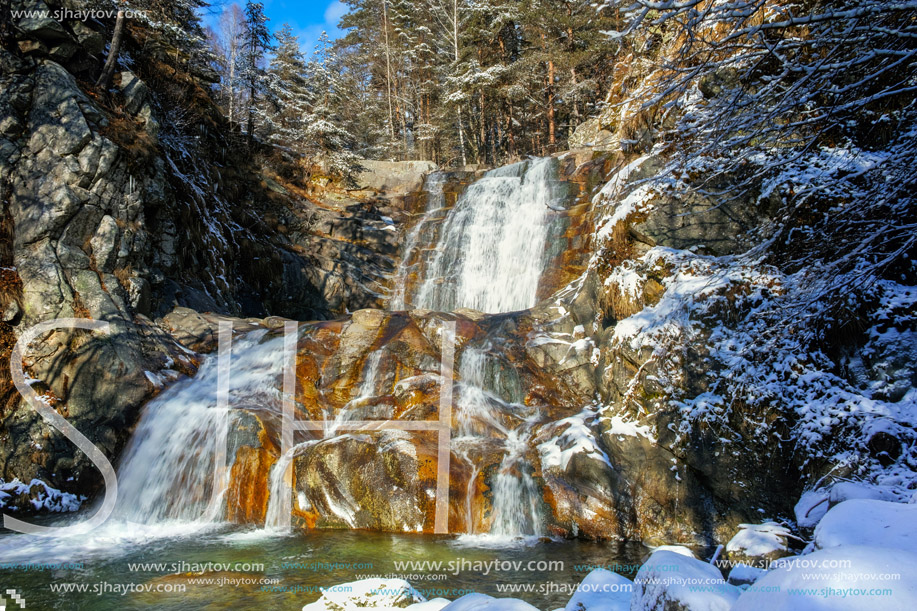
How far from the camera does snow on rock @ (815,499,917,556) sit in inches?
86.9

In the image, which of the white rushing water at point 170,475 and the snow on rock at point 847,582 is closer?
the snow on rock at point 847,582

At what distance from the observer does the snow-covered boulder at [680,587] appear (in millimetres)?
2672

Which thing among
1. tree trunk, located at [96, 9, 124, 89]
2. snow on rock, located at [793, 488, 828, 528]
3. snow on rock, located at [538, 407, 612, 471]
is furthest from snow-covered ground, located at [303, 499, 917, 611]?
tree trunk, located at [96, 9, 124, 89]

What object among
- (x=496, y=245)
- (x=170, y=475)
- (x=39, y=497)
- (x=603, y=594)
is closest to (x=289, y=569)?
(x=170, y=475)

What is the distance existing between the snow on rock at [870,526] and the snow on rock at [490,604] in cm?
167

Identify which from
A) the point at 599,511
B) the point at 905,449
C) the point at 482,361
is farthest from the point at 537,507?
the point at 905,449

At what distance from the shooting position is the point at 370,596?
4.25m

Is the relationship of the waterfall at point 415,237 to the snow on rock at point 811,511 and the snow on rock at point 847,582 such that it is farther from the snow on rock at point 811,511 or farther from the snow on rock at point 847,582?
the snow on rock at point 847,582

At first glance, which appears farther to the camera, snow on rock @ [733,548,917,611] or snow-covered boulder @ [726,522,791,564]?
snow-covered boulder @ [726,522,791,564]

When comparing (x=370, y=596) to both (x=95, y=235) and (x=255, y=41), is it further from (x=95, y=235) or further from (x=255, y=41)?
(x=255, y=41)

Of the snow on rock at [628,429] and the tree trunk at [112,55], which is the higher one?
the tree trunk at [112,55]

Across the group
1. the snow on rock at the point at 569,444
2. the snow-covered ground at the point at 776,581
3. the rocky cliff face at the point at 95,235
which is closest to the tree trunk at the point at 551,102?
the rocky cliff face at the point at 95,235

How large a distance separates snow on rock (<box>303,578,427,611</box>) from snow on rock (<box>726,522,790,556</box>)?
2774mm

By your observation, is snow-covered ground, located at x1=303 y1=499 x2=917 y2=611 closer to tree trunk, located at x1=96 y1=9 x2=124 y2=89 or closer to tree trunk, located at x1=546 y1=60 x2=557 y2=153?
tree trunk, located at x1=96 y1=9 x2=124 y2=89
